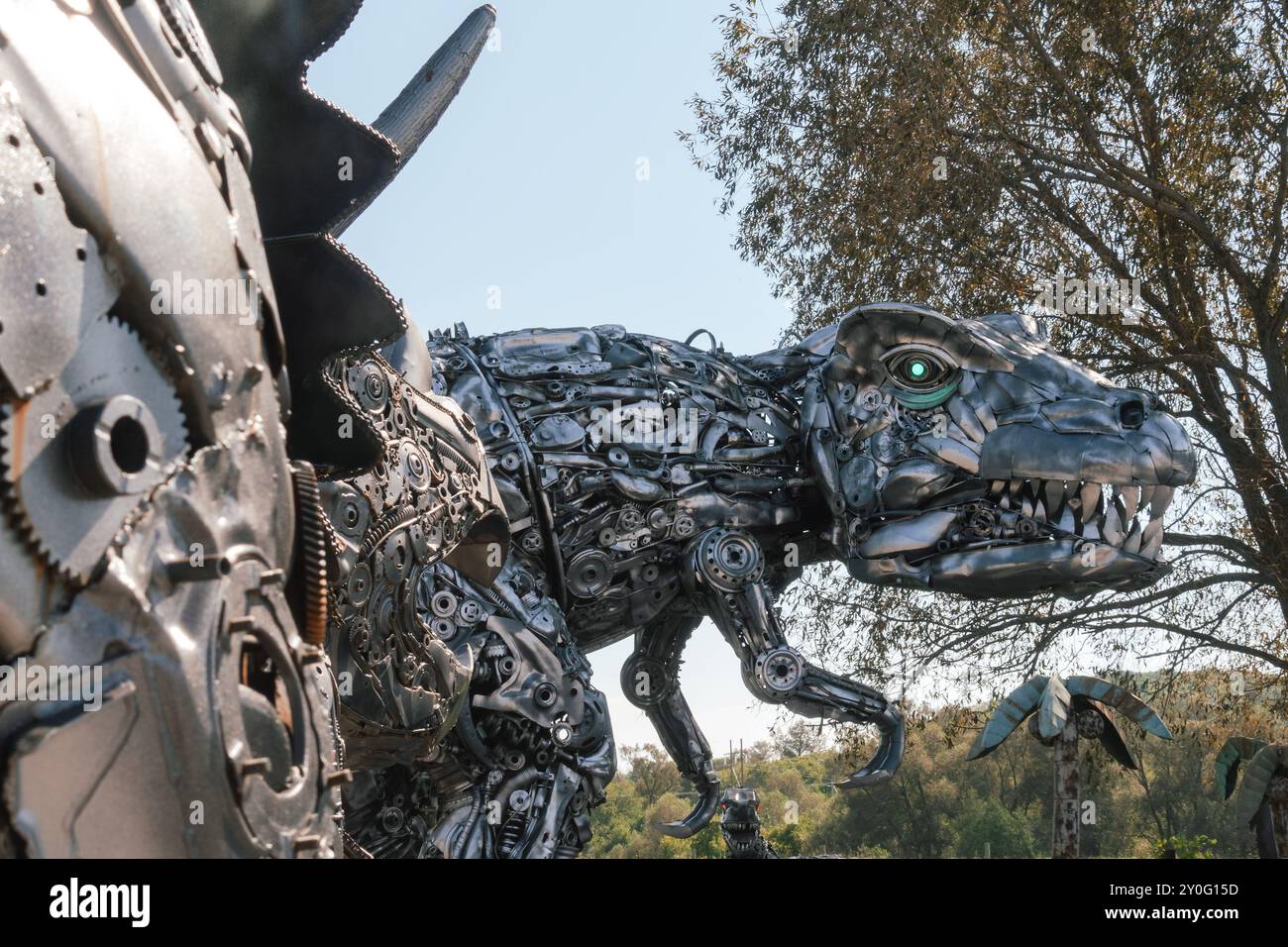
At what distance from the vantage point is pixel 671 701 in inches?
430

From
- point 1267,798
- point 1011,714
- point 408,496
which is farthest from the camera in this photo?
point 1267,798

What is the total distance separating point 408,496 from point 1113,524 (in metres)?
6.26

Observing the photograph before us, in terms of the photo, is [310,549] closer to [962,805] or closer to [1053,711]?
[1053,711]

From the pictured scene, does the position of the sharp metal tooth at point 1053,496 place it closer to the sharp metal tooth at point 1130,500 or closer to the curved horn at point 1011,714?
the sharp metal tooth at point 1130,500

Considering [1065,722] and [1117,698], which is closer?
[1065,722]

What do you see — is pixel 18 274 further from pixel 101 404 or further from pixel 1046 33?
pixel 1046 33

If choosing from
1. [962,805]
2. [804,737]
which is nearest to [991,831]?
[962,805]

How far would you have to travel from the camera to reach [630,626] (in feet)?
33.1

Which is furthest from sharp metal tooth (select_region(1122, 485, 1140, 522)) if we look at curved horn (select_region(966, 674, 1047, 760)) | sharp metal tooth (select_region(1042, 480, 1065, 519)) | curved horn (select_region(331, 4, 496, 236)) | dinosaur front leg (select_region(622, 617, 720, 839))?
curved horn (select_region(331, 4, 496, 236))

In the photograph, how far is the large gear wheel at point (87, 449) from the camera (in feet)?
6.22

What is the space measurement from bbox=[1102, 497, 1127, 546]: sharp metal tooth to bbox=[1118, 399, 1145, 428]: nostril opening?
1.68ft

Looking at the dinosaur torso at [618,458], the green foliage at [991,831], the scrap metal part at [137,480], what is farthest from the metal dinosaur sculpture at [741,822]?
the green foliage at [991,831]
